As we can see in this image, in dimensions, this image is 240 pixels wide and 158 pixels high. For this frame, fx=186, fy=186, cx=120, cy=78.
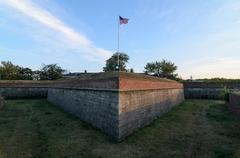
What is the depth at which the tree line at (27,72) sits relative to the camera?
122ft

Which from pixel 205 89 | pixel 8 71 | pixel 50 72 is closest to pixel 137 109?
pixel 205 89

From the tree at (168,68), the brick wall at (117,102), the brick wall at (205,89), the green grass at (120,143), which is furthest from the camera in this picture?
the tree at (168,68)

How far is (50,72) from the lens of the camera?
38438 mm

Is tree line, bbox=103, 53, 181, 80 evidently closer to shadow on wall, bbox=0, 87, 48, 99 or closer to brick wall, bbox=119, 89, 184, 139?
shadow on wall, bbox=0, 87, 48, 99

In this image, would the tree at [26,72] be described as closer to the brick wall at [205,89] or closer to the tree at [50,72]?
the tree at [50,72]

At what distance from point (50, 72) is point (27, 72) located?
19.8 feet

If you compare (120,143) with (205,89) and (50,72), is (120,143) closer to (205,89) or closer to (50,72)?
(205,89)

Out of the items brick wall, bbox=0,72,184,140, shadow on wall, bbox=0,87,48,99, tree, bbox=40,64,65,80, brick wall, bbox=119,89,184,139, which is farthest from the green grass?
tree, bbox=40,64,65,80

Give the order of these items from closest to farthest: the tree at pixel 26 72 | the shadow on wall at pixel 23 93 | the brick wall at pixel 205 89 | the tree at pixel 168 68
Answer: the shadow on wall at pixel 23 93, the brick wall at pixel 205 89, the tree at pixel 26 72, the tree at pixel 168 68

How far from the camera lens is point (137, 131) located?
8.39m

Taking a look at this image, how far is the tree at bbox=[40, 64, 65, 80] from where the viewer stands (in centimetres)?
3838

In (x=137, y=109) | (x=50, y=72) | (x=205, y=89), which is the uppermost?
(x=50, y=72)

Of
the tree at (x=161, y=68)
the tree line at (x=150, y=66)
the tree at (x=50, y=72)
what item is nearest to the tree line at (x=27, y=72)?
the tree at (x=50, y=72)

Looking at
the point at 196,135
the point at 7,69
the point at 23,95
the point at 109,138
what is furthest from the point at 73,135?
the point at 7,69
